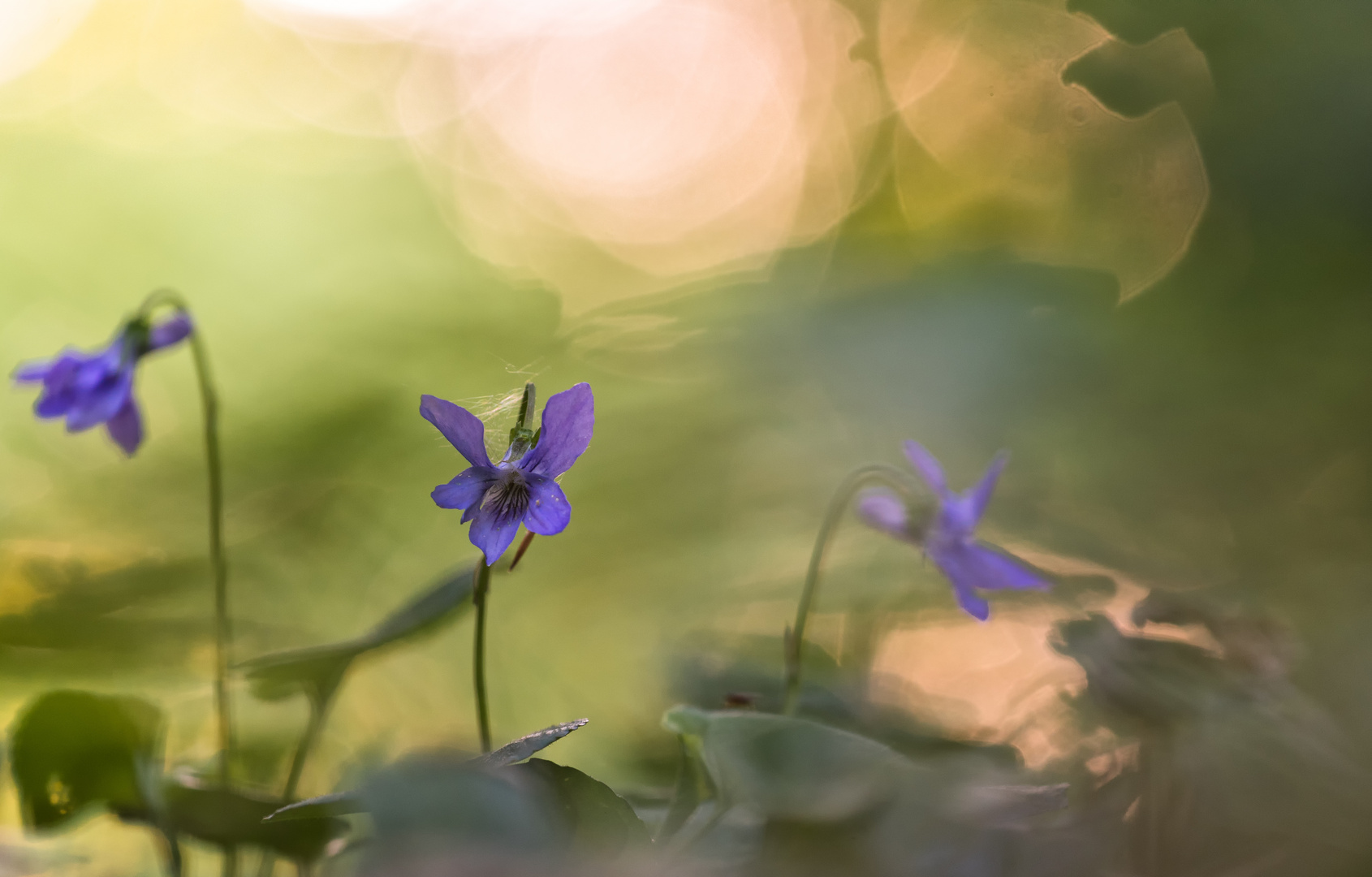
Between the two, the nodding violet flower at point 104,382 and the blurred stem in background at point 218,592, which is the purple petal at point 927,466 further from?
the nodding violet flower at point 104,382

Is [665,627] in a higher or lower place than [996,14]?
lower

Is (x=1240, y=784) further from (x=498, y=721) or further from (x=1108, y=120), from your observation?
(x=1108, y=120)

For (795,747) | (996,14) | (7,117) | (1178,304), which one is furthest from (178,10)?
(795,747)

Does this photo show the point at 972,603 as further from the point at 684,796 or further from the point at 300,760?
the point at 300,760

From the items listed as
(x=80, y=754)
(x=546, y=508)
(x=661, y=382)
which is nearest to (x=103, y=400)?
(x=80, y=754)

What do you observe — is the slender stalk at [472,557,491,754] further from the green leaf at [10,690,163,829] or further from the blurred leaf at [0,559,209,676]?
the blurred leaf at [0,559,209,676]

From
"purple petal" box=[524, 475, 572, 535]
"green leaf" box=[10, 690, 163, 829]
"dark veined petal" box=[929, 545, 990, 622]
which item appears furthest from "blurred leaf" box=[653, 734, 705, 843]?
"green leaf" box=[10, 690, 163, 829]
